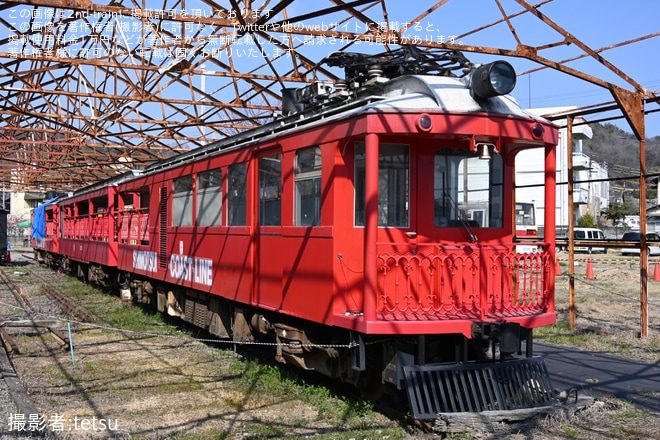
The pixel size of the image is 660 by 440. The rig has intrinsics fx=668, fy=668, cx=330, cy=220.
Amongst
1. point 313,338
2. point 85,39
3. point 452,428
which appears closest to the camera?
point 452,428

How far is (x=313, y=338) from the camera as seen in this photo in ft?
24.0

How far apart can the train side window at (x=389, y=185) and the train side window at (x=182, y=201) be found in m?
4.86

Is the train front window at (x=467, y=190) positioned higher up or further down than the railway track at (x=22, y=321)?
higher up

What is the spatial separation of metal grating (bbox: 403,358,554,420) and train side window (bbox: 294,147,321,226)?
1.89m

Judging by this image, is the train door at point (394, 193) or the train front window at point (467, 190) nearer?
the train door at point (394, 193)

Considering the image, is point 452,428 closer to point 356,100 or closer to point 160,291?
point 356,100

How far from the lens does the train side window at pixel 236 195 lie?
8641 millimetres

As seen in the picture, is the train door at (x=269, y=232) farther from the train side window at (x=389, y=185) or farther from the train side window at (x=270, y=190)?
the train side window at (x=389, y=185)

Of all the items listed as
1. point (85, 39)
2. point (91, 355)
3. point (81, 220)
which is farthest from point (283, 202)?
point (81, 220)

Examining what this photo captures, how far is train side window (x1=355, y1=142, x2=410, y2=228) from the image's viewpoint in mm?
6621

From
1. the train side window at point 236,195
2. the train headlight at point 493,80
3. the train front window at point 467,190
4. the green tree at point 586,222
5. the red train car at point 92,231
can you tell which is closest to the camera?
the train headlight at point 493,80

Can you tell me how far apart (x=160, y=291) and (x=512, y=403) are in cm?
845

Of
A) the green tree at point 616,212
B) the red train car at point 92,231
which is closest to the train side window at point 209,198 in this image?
the red train car at point 92,231

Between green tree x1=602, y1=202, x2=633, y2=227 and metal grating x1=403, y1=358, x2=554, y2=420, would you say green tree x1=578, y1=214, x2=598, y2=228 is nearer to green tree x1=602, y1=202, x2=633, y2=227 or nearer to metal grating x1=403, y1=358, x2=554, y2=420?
green tree x1=602, y1=202, x2=633, y2=227
